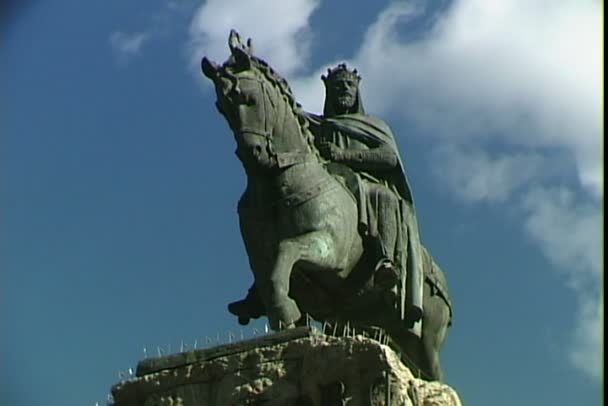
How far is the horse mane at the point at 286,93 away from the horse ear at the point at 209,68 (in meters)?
0.39

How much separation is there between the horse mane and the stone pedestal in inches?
114

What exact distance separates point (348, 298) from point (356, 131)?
186 cm

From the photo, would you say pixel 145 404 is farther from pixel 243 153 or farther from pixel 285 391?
pixel 243 153

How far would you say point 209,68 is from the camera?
736 inches

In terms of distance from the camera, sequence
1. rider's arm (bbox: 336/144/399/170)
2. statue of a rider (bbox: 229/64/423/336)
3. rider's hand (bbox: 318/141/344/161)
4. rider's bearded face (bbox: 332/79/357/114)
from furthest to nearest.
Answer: rider's bearded face (bbox: 332/79/357/114) → rider's arm (bbox: 336/144/399/170) → rider's hand (bbox: 318/141/344/161) → statue of a rider (bbox: 229/64/423/336)

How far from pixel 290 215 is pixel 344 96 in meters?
2.42

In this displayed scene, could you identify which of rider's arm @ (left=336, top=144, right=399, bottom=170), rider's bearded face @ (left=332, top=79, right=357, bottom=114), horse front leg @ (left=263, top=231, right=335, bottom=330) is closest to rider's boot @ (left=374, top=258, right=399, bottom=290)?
horse front leg @ (left=263, top=231, right=335, bottom=330)

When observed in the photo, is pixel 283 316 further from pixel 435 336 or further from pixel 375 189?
pixel 435 336

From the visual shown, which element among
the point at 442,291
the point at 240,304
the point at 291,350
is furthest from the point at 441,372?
the point at 291,350

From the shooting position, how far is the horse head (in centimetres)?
1858

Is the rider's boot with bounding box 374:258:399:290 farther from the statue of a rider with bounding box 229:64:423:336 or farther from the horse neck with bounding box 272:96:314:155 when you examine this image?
the horse neck with bounding box 272:96:314:155

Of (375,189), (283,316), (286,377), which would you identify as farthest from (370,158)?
(286,377)

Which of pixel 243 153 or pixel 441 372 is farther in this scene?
pixel 441 372

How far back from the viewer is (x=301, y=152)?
19062mm
